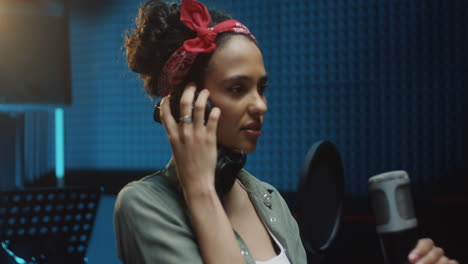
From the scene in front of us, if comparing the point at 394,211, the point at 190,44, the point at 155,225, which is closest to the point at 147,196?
the point at 155,225

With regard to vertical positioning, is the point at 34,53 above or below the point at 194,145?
above

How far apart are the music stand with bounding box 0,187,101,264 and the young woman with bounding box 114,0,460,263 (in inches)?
20.6

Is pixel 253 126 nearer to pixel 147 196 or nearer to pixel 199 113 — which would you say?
pixel 199 113

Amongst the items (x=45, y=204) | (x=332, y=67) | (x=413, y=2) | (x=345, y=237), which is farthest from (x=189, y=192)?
(x=413, y=2)

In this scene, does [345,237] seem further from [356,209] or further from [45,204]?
[45,204]

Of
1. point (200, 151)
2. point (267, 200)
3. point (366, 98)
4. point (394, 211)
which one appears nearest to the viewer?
point (394, 211)

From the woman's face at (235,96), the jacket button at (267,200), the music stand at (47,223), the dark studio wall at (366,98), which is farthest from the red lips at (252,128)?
the dark studio wall at (366,98)

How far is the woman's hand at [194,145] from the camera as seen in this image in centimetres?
83

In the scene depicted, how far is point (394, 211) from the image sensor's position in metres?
0.68

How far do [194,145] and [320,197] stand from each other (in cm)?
61

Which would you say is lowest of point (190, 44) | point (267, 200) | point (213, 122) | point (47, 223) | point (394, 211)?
point (47, 223)

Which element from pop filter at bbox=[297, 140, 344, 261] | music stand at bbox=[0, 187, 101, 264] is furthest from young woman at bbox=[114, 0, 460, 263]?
music stand at bbox=[0, 187, 101, 264]

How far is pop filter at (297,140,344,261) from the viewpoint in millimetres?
1252

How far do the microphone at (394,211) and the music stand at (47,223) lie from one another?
944mm
